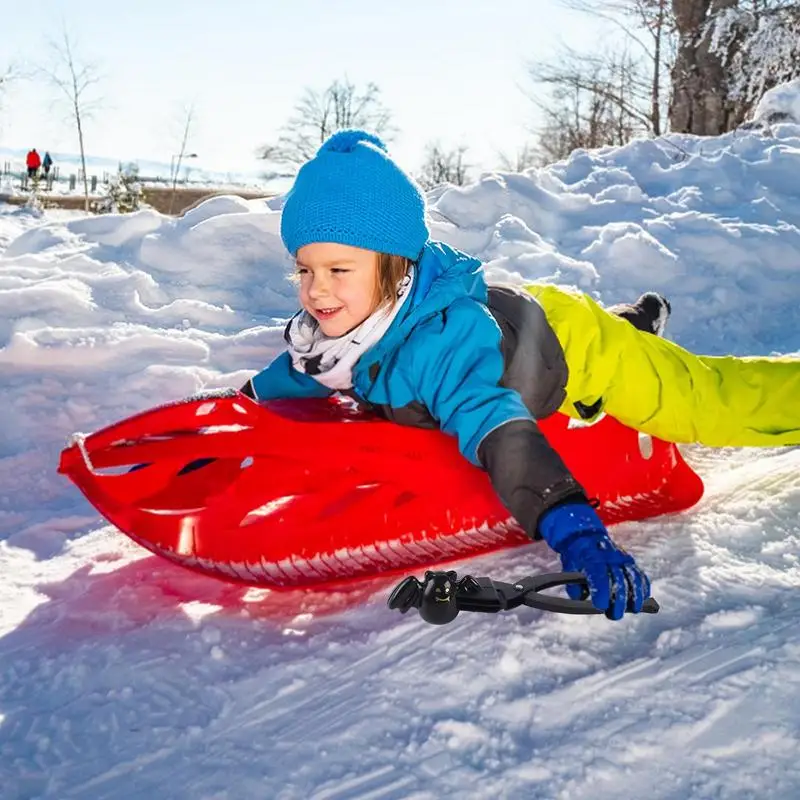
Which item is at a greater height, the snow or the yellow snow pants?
the yellow snow pants

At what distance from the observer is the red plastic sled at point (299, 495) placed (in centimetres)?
198

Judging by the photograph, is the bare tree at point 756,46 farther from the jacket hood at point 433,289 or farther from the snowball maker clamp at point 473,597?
the snowball maker clamp at point 473,597

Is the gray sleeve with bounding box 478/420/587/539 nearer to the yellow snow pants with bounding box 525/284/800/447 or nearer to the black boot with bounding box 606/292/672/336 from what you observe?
the yellow snow pants with bounding box 525/284/800/447

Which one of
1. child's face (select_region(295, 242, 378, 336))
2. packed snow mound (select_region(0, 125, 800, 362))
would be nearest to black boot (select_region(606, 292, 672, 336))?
child's face (select_region(295, 242, 378, 336))

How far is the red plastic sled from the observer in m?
1.98

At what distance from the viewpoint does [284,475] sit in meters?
2.07

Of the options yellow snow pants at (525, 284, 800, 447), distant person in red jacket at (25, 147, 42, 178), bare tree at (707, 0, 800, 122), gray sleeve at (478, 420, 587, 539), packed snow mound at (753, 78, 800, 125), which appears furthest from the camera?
distant person in red jacket at (25, 147, 42, 178)

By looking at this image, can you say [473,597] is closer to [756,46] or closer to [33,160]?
[756,46]

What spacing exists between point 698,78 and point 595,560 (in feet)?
33.7

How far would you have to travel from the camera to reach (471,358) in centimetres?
186

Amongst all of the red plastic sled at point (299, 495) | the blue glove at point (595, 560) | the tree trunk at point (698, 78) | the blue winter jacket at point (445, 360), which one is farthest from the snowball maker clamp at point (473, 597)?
the tree trunk at point (698, 78)

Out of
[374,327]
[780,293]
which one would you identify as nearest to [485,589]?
[374,327]

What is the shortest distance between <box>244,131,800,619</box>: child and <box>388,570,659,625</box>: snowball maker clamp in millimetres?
49

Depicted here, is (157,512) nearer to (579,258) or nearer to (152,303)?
(152,303)
